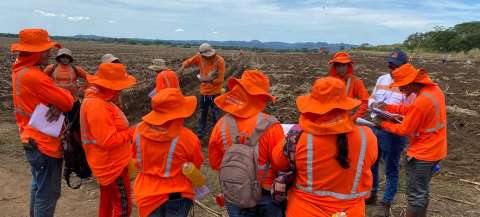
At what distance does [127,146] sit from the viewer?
13.1ft

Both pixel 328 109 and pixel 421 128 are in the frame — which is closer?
pixel 328 109

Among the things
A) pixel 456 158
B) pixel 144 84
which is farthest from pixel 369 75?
pixel 456 158

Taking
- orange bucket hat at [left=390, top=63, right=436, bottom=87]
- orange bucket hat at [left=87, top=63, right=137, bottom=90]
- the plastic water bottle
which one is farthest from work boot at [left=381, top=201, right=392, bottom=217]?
orange bucket hat at [left=87, top=63, right=137, bottom=90]

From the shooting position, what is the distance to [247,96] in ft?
10.9

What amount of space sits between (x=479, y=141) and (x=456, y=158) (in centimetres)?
168

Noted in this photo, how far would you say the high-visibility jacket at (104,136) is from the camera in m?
3.68

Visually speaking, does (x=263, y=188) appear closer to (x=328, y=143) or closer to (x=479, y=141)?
(x=328, y=143)

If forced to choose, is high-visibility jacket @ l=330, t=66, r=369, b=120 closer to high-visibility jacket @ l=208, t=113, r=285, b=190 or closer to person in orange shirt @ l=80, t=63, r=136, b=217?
high-visibility jacket @ l=208, t=113, r=285, b=190

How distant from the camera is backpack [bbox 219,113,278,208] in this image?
308 centimetres

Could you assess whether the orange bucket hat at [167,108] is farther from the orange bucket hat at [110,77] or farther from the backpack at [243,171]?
the orange bucket hat at [110,77]

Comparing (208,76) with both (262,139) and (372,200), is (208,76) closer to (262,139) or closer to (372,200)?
(372,200)

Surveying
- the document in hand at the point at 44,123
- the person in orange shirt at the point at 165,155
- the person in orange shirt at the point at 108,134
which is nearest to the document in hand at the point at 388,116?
the person in orange shirt at the point at 165,155

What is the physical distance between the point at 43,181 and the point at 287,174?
2319 mm

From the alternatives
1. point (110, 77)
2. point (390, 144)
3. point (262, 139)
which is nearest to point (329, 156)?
point (262, 139)
